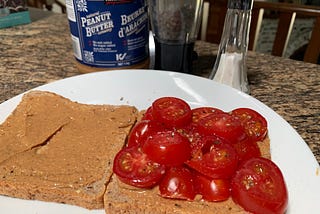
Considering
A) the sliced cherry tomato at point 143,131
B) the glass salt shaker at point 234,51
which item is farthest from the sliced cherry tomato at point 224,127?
the glass salt shaker at point 234,51

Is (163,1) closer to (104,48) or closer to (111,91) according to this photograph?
(104,48)

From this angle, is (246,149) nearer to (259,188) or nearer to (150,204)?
(259,188)

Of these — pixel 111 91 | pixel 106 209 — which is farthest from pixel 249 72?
pixel 106 209

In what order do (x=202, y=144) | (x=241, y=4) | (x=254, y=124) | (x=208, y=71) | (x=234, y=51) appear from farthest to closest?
(x=208, y=71) → (x=234, y=51) → (x=241, y=4) → (x=254, y=124) → (x=202, y=144)

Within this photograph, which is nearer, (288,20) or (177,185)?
(177,185)

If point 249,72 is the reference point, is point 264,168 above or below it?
above

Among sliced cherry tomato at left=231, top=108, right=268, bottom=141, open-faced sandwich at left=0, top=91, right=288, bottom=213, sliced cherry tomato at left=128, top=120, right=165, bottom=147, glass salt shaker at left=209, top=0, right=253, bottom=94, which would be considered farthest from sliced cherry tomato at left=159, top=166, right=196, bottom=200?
glass salt shaker at left=209, top=0, right=253, bottom=94

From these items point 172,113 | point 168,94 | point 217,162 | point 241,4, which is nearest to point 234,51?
point 241,4
